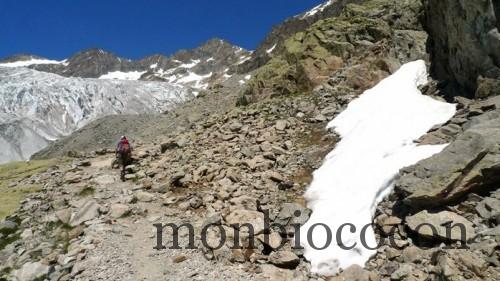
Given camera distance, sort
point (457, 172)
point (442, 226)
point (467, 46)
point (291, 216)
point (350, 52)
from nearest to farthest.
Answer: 1. point (442, 226)
2. point (457, 172)
3. point (291, 216)
4. point (467, 46)
5. point (350, 52)

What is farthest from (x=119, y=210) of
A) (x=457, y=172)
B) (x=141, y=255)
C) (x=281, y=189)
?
(x=457, y=172)

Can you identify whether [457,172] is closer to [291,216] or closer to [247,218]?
[291,216]

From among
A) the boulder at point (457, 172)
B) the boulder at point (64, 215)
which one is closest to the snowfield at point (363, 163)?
the boulder at point (457, 172)

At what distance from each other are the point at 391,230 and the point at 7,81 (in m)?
178

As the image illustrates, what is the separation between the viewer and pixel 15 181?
2844 cm

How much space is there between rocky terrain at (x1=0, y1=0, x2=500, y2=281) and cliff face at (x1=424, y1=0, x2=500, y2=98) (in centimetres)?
8

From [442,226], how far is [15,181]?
2467 cm

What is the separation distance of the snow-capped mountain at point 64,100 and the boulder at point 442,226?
137 meters

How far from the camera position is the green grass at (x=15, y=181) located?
22.7 m

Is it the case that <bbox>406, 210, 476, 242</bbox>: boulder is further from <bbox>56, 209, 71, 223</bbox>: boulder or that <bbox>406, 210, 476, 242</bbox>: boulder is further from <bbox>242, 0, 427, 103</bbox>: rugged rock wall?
<bbox>242, 0, 427, 103</bbox>: rugged rock wall

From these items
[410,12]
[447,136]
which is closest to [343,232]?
[447,136]

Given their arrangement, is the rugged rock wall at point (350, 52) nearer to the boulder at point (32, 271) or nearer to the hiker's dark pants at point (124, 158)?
the hiker's dark pants at point (124, 158)

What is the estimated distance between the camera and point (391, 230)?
45.5 feet

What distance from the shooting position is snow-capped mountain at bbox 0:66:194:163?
148 m
